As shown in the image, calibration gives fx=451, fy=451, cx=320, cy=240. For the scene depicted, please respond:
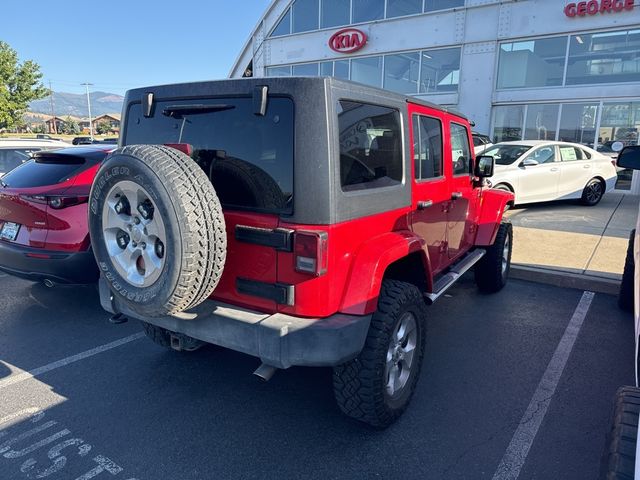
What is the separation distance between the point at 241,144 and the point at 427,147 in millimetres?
1573

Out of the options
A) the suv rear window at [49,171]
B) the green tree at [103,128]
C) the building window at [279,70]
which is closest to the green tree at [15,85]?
the building window at [279,70]

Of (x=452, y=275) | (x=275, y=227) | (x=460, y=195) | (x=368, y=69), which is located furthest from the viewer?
(x=368, y=69)

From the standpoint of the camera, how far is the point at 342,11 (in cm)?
1709

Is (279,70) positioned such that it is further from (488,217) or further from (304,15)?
(488,217)

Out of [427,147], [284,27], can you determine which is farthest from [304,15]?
[427,147]

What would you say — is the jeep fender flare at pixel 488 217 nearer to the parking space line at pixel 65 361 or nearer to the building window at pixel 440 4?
the parking space line at pixel 65 361

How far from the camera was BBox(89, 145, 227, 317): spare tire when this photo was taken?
2193mm

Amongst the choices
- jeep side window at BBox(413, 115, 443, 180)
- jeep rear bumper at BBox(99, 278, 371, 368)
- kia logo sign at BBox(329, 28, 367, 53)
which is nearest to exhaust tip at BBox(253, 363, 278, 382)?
jeep rear bumper at BBox(99, 278, 371, 368)

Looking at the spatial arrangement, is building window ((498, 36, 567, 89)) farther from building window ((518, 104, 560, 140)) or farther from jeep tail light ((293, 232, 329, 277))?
jeep tail light ((293, 232, 329, 277))

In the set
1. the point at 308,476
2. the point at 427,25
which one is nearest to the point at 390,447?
the point at 308,476

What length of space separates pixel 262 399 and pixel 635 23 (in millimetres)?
14157

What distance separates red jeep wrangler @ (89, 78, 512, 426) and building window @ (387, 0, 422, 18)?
1439cm

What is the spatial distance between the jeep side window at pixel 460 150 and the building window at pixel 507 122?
10664mm

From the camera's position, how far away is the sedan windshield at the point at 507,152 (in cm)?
1001
